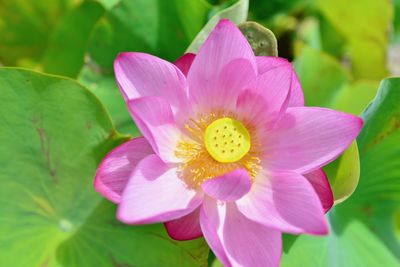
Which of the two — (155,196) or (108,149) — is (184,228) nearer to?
(155,196)

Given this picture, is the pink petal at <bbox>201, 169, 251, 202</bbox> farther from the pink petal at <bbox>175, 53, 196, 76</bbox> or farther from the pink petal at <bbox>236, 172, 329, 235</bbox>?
the pink petal at <bbox>175, 53, 196, 76</bbox>

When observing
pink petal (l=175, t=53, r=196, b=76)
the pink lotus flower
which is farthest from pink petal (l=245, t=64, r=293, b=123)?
pink petal (l=175, t=53, r=196, b=76)

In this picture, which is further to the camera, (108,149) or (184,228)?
(108,149)

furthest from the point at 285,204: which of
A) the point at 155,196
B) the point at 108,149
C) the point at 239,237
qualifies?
the point at 108,149

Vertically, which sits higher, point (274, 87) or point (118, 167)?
point (274, 87)

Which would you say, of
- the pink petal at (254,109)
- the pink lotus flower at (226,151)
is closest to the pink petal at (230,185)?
the pink lotus flower at (226,151)

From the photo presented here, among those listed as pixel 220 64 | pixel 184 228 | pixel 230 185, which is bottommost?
pixel 184 228

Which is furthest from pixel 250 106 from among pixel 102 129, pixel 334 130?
pixel 102 129
